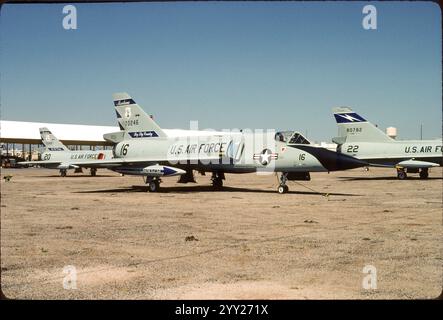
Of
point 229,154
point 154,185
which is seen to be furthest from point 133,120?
point 229,154

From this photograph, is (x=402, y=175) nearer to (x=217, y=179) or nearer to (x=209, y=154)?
(x=217, y=179)

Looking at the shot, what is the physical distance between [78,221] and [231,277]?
6.92m

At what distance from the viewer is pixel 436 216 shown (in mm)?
12719

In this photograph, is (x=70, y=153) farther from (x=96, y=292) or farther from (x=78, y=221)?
(x=96, y=292)

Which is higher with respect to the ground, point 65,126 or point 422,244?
point 65,126

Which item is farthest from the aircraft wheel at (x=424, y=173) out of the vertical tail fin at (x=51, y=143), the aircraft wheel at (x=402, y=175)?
the vertical tail fin at (x=51, y=143)

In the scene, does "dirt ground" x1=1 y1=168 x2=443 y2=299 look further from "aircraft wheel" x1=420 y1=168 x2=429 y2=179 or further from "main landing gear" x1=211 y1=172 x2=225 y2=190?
"aircraft wheel" x1=420 y1=168 x2=429 y2=179

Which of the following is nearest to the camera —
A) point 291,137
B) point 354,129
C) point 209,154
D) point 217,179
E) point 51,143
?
point 291,137

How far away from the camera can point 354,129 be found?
3428cm

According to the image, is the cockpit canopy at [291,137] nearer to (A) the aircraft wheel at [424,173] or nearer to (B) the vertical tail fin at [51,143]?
(A) the aircraft wheel at [424,173]

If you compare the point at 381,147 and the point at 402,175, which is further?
the point at 402,175

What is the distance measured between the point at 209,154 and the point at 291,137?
15.5ft
